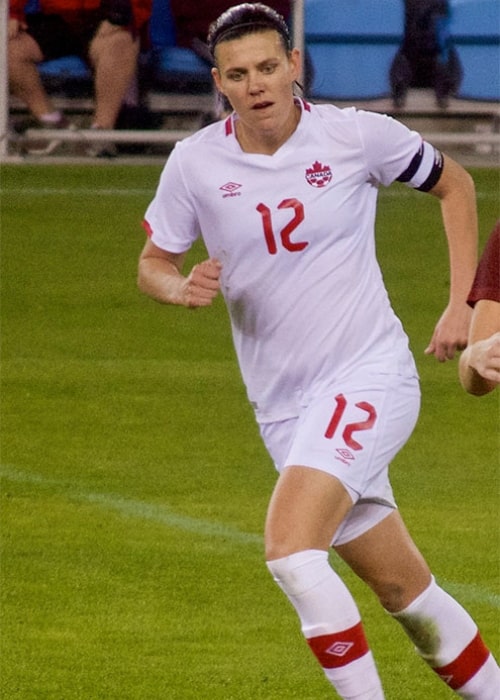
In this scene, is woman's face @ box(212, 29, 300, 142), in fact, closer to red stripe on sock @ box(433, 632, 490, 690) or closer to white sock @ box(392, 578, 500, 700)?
white sock @ box(392, 578, 500, 700)

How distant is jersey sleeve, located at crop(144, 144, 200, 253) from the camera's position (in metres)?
5.08

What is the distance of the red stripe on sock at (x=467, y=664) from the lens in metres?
5.04

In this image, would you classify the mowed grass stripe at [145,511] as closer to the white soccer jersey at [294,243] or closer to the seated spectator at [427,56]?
the white soccer jersey at [294,243]

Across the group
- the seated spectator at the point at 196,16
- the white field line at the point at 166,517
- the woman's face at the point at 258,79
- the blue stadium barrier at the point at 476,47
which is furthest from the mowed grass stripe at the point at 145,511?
the blue stadium barrier at the point at 476,47

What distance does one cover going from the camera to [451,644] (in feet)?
16.5

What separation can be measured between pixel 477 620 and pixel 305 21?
469 inches

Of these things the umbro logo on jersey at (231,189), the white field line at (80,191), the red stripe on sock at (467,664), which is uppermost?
the umbro logo on jersey at (231,189)

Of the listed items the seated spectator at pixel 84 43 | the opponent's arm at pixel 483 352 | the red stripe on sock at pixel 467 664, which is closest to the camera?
the opponent's arm at pixel 483 352

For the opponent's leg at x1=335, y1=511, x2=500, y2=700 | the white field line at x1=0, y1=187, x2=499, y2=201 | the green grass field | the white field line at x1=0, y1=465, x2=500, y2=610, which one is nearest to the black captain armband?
the opponent's leg at x1=335, y1=511, x2=500, y2=700

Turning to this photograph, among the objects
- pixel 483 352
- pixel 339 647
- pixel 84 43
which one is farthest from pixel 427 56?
pixel 483 352

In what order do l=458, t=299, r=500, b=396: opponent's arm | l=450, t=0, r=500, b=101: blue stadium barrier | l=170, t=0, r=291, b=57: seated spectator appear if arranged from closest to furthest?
1. l=458, t=299, r=500, b=396: opponent's arm
2. l=170, t=0, r=291, b=57: seated spectator
3. l=450, t=0, r=500, b=101: blue stadium barrier

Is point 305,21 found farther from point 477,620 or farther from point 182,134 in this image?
point 477,620

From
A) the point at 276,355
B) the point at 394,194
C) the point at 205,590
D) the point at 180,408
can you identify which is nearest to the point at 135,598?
the point at 205,590

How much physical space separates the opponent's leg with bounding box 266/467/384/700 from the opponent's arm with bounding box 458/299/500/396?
0.60 metres
